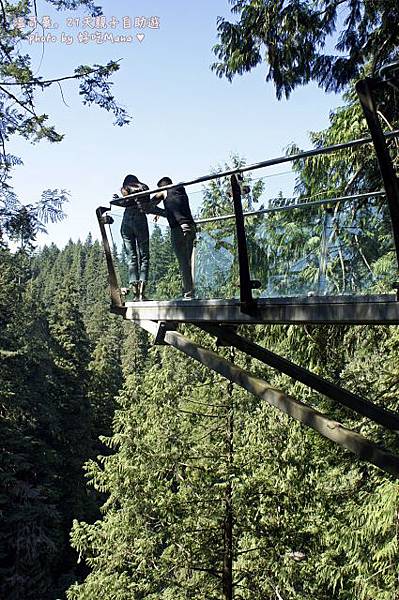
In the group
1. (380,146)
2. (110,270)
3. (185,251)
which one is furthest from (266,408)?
(380,146)

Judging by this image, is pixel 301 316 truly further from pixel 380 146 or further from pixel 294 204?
pixel 380 146

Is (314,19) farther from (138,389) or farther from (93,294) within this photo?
(93,294)

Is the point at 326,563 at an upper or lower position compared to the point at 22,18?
lower

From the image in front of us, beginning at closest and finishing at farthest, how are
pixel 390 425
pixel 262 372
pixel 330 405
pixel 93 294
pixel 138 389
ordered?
pixel 390 425 < pixel 330 405 < pixel 262 372 < pixel 138 389 < pixel 93 294

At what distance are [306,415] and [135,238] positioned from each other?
92.0 inches

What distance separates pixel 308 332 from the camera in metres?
5.96

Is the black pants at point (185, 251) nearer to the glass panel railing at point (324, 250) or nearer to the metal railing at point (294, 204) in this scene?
the metal railing at point (294, 204)

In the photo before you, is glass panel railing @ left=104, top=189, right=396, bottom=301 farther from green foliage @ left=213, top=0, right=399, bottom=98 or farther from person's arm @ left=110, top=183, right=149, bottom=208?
green foliage @ left=213, top=0, right=399, bottom=98

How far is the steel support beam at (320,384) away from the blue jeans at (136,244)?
1127 millimetres

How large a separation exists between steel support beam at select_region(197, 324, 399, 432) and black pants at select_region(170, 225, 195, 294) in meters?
0.40

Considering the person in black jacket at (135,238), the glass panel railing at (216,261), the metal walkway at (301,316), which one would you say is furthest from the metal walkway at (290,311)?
the person in black jacket at (135,238)

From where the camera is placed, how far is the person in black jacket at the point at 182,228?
4.46m

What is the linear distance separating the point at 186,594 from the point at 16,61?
7252mm

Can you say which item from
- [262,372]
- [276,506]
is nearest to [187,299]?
[276,506]
